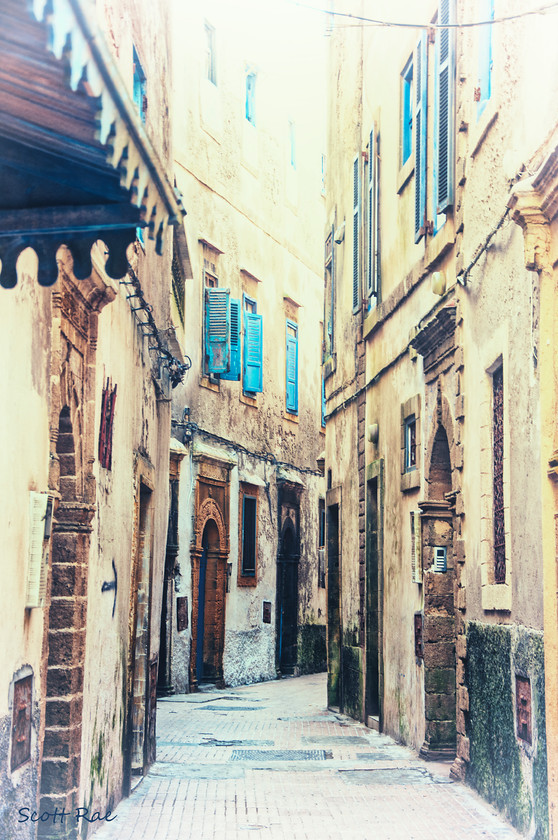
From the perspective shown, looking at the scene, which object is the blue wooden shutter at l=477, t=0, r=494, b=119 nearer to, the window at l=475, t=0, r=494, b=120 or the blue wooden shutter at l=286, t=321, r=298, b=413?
the window at l=475, t=0, r=494, b=120

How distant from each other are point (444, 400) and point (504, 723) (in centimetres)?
323

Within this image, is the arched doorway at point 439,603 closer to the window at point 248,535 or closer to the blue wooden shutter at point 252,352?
the window at point 248,535

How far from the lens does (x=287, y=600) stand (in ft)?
75.0

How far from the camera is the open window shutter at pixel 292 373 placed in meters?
23.3

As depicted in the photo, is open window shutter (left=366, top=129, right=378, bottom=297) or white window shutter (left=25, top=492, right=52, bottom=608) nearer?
white window shutter (left=25, top=492, right=52, bottom=608)

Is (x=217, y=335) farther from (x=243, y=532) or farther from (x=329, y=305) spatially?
(x=243, y=532)

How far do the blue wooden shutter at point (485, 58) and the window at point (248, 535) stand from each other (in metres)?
12.7

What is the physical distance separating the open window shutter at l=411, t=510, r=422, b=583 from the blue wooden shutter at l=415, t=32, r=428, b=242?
105 inches

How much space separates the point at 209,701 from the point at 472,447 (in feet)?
29.8

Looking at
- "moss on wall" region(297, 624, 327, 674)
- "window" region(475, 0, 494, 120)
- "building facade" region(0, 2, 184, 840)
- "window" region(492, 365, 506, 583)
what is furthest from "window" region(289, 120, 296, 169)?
"window" region(492, 365, 506, 583)

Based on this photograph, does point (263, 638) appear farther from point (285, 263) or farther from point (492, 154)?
point (492, 154)

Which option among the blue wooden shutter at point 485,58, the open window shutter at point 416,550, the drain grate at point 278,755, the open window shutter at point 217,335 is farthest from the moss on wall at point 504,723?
the open window shutter at point 217,335

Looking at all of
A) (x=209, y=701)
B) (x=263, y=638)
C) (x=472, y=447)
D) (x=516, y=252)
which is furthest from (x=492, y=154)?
(x=263, y=638)

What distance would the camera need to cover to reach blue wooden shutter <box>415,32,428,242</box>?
1049 centimetres
